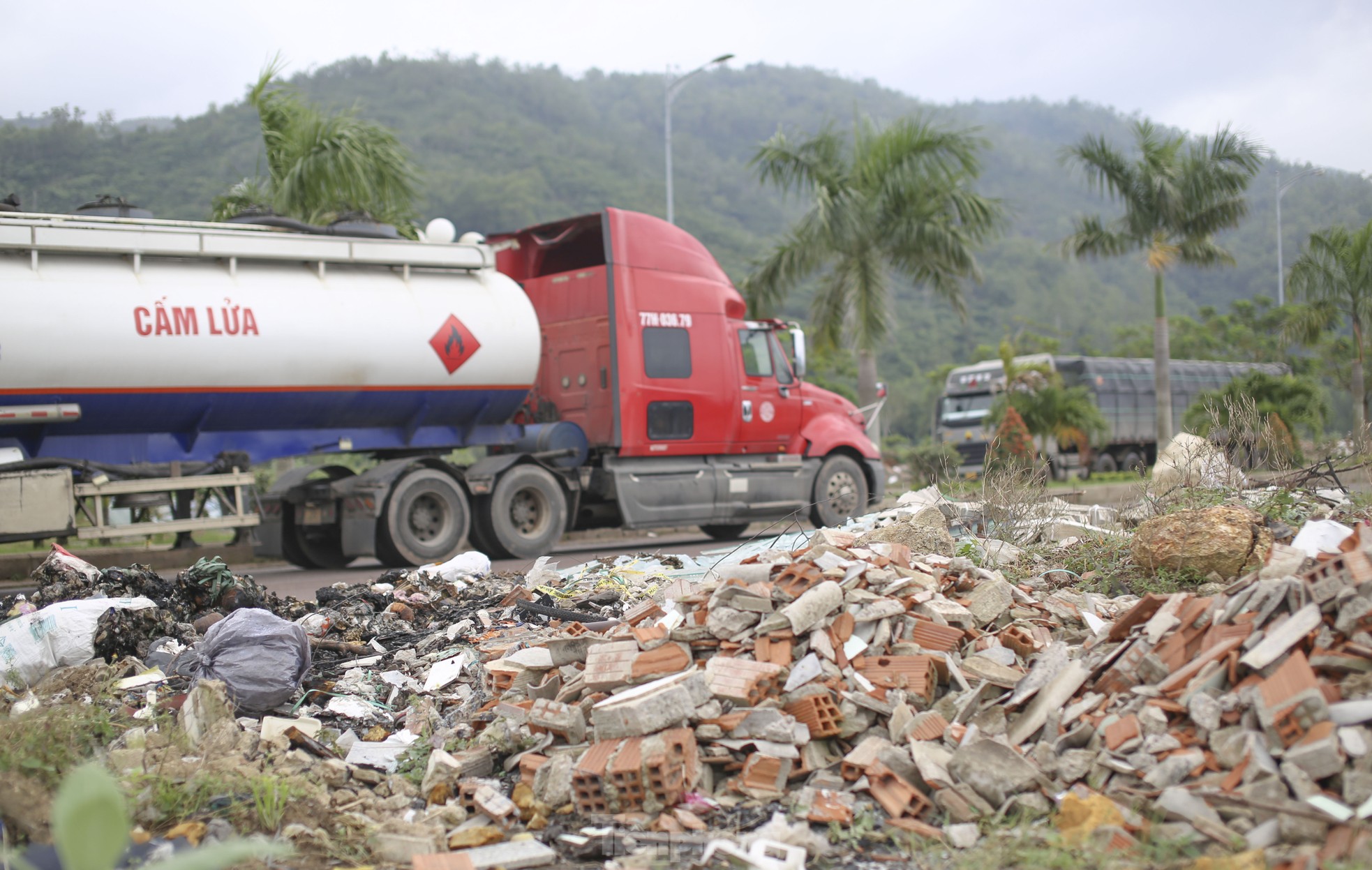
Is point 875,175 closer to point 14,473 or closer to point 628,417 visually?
point 628,417

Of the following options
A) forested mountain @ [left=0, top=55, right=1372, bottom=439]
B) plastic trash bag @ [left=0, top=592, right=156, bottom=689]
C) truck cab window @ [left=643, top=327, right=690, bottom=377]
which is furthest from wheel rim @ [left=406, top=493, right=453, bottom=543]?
plastic trash bag @ [left=0, top=592, right=156, bottom=689]

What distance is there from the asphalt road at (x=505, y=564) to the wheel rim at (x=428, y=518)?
631 millimetres

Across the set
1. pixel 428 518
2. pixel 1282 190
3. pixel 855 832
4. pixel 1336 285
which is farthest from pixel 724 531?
pixel 1282 190

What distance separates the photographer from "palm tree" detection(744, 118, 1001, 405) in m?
21.6

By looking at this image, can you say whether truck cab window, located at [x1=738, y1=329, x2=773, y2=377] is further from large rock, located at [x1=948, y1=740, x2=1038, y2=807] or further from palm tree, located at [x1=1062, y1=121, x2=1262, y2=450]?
palm tree, located at [x1=1062, y1=121, x2=1262, y2=450]

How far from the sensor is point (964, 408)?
31.1 m

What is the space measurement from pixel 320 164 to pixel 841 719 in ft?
42.0

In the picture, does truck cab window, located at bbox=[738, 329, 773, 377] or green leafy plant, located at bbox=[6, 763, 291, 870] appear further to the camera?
truck cab window, located at bbox=[738, 329, 773, 377]

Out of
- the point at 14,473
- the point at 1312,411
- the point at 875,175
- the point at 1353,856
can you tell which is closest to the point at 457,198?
the point at 875,175

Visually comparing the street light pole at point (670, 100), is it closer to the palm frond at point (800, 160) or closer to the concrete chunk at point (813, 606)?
the palm frond at point (800, 160)

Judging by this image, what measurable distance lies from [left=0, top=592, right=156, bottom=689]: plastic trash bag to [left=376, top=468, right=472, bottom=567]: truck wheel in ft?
17.6

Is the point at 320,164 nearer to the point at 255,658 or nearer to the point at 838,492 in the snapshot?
the point at 838,492

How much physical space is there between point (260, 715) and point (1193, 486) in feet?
20.8

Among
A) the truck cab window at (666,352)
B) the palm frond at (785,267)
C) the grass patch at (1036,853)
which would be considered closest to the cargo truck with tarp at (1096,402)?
the palm frond at (785,267)
